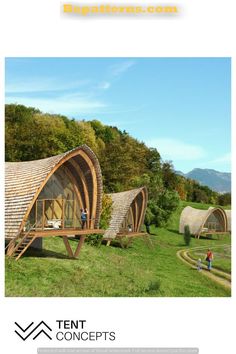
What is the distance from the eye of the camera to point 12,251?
12375 millimetres

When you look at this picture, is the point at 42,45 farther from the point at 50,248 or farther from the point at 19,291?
the point at 50,248

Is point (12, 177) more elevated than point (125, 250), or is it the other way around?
point (12, 177)

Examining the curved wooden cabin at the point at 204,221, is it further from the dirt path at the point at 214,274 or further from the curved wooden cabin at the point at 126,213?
the dirt path at the point at 214,274

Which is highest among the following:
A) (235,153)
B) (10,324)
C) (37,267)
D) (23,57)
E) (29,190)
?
(23,57)

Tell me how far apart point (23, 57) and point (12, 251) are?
18.4ft

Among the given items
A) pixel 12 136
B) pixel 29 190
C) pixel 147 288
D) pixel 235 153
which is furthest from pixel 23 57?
pixel 12 136

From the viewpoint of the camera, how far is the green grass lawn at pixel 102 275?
38.1 ft

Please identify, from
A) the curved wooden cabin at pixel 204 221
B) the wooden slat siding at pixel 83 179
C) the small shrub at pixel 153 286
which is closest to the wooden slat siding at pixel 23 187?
the wooden slat siding at pixel 83 179

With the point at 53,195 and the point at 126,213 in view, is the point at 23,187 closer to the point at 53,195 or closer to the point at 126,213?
the point at 53,195

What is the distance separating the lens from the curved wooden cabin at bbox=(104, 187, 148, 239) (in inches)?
832

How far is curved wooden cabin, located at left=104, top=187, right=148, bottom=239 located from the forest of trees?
18.8 feet

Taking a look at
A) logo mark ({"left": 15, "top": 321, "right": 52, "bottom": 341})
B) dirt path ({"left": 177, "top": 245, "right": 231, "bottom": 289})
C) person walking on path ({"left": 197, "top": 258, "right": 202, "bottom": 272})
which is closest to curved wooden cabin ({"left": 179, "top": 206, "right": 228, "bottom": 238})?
dirt path ({"left": 177, "top": 245, "right": 231, "bottom": 289})

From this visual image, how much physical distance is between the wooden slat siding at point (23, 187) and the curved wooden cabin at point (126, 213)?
7.73 meters

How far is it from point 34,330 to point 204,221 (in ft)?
84.6
